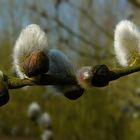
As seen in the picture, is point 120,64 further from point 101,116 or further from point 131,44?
point 101,116

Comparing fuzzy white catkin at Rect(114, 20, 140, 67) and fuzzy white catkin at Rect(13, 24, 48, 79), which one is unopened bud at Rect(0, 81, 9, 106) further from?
fuzzy white catkin at Rect(114, 20, 140, 67)

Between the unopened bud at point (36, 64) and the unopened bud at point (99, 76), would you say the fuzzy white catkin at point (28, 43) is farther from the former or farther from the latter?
the unopened bud at point (99, 76)

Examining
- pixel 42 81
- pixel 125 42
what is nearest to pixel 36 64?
pixel 42 81

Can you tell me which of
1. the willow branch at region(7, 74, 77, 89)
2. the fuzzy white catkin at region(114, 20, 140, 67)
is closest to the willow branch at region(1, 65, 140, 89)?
the willow branch at region(7, 74, 77, 89)

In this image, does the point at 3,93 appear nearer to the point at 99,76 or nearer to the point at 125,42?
the point at 99,76

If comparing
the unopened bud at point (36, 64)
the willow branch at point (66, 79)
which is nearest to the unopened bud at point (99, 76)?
the willow branch at point (66, 79)

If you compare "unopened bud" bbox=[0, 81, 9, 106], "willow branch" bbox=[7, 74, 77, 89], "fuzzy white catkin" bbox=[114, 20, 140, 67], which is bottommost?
"unopened bud" bbox=[0, 81, 9, 106]

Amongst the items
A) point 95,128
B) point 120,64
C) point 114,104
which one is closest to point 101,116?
point 95,128

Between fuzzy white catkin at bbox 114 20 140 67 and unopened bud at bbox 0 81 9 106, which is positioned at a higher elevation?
fuzzy white catkin at bbox 114 20 140 67
